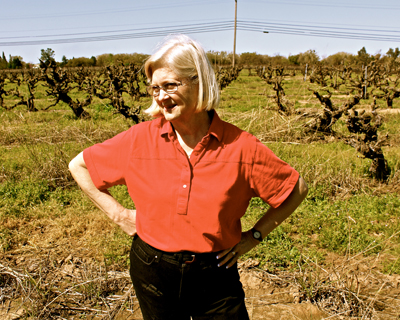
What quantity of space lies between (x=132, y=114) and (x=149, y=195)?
659 cm

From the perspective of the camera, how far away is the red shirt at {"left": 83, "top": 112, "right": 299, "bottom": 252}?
1505 mm

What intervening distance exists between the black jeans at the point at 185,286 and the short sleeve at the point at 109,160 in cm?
36

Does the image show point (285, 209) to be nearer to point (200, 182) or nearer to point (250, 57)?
point (200, 182)

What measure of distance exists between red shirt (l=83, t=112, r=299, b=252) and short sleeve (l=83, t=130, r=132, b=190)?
0.01m

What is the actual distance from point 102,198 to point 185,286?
69 centimetres

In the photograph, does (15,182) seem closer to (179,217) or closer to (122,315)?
(122,315)

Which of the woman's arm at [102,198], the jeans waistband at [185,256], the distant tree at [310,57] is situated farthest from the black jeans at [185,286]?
the distant tree at [310,57]

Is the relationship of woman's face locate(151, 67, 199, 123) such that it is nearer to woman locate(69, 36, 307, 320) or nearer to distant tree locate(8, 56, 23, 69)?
woman locate(69, 36, 307, 320)

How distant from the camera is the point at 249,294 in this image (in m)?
3.15

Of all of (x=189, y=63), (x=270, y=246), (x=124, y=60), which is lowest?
(x=270, y=246)

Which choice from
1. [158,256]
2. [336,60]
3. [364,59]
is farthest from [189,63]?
[336,60]

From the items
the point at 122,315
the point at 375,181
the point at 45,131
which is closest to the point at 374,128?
the point at 375,181

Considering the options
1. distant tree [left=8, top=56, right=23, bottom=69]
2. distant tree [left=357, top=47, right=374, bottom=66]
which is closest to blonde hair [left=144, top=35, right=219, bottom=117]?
distant tree [left=357, top=47, right=374, bottom=66]

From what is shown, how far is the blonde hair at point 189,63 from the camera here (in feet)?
4.92
